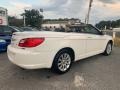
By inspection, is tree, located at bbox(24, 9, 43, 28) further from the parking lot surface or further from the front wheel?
the front wheel

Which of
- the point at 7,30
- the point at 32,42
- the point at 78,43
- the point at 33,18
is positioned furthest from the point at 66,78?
the point at 33,18

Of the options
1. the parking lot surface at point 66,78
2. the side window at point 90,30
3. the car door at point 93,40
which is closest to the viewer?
the parking lot surface at point 66,78

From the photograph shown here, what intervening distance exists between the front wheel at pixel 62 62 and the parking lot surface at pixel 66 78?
0.52 ft

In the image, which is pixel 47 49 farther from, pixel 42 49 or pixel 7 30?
pixel 7 30

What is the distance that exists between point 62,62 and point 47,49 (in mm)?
725

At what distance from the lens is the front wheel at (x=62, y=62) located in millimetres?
4116

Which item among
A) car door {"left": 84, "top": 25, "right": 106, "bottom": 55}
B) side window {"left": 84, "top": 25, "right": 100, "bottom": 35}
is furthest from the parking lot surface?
side window {"left": 84, "top": 25, "right": 100, "bottom": 35}

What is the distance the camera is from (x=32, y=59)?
3.69 meters

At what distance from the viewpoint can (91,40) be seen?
5328 millimetres

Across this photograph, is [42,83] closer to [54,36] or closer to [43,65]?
[43,65]

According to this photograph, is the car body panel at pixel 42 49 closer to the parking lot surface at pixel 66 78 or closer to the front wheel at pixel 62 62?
the front wheel at pixel 62 62

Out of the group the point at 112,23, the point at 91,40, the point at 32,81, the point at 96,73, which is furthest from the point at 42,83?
the point at 112,23

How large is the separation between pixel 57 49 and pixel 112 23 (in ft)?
202

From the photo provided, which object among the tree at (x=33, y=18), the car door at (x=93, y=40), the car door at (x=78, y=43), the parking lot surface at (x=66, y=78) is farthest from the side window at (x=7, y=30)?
the tree at (x=33, y=18)
